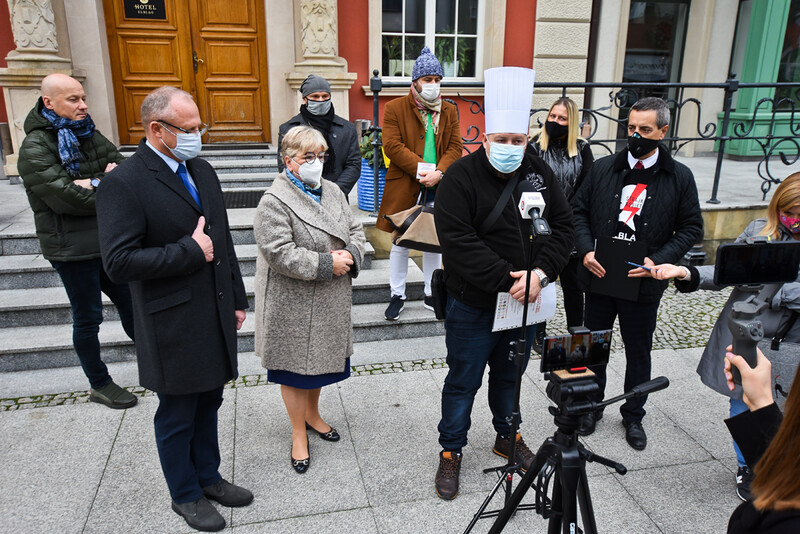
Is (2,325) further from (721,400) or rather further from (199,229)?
(721,400)

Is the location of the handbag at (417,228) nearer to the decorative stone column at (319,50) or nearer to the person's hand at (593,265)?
the person's hand at (593,265)

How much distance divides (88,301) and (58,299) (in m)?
1.33

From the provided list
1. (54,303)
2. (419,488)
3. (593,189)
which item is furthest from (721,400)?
(54,303)

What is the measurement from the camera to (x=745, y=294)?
9.56 ft

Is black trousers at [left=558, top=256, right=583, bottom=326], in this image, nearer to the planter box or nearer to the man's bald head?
the planter box

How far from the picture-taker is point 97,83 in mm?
7148

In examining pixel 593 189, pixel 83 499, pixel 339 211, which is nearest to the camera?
pixel 83 499

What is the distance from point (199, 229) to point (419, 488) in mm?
1764

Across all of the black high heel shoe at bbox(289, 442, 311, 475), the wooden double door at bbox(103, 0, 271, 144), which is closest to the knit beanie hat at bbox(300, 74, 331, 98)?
the black high heel shoe at bbox(289, 442, 311, 475)

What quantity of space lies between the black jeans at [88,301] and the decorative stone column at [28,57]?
4147 mm

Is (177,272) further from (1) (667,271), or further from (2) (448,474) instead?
(1) (667,271)

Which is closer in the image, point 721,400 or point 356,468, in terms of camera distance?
point 356,468

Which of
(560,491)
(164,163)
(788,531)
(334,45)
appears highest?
(334,45)

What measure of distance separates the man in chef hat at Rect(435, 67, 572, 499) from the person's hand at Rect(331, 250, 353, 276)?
0.53 meters
